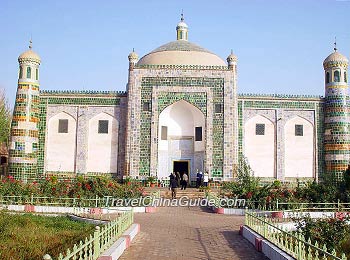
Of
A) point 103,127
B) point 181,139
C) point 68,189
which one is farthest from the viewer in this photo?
point 181,139

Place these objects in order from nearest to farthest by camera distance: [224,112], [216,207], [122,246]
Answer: [122,246] → [216,207] → [224,112]

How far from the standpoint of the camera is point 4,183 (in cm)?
1641

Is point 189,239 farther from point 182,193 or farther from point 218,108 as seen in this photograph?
point 218,108

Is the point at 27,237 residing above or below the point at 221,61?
below

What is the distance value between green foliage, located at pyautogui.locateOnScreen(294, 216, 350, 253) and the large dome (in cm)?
2045

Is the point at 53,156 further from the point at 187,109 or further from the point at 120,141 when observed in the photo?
the point at 187,109

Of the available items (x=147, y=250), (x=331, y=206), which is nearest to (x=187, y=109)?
(x=331, y=206)

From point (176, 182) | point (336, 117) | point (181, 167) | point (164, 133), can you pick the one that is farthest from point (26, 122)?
point (336, 117)

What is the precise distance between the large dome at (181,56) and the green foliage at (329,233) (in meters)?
20.4

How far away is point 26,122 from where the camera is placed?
989 inches

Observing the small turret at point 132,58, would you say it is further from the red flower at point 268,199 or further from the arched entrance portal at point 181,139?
the red flower at point 268,199

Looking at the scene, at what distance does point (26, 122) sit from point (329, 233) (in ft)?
66.5

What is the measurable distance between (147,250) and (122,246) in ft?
2.02

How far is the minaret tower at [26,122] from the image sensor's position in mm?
24859
